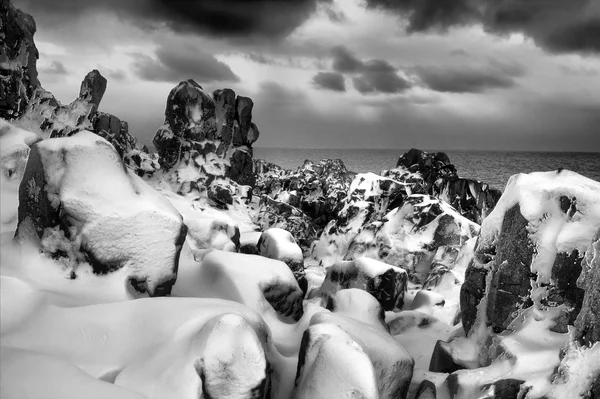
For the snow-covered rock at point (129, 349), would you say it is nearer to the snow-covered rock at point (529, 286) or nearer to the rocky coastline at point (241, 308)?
the rocky coastline at point (241, 308)

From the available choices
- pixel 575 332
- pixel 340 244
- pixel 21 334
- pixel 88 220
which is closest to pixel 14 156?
pixel 88 220

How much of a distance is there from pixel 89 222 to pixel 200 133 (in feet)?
102

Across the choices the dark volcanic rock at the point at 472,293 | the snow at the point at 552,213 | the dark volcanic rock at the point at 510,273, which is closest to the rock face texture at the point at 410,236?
the dark volcanic rock at the point at 472,293

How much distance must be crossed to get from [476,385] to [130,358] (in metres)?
8.79

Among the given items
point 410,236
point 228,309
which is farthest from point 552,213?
point 410,236

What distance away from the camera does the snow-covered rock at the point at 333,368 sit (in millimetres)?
9578

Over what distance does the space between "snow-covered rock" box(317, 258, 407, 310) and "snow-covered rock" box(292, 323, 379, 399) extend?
981cm

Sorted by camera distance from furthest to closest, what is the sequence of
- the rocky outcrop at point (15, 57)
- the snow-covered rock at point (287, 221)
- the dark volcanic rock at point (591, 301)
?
the snow-covered rock at point (287, 221) < the rocky outcrop at point (15, 57) < the dark volcanic rock at point (591, 301)

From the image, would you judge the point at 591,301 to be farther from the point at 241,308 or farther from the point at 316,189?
the point at 316,189

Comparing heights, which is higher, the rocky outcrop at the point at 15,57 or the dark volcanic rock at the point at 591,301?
the rocky outcrop at the point at 15,57

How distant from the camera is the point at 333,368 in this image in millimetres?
9891

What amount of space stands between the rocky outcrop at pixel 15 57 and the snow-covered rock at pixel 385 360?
28.9 metres

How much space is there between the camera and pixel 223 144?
44344 mm

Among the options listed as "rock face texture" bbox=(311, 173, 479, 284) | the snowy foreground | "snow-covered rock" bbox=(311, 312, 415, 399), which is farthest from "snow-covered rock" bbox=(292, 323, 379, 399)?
"rock face texture" bbox=(311, 173, 479, 284)
